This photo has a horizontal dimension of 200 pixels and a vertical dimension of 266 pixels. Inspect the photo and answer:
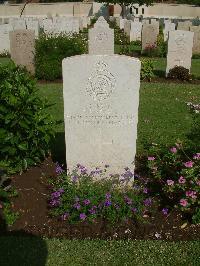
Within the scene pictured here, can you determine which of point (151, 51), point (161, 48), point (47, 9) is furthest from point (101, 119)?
point (47, 9)

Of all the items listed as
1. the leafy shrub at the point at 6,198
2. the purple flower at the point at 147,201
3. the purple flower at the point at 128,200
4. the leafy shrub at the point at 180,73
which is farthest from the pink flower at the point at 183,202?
the leafy shrub at the point at 180,73

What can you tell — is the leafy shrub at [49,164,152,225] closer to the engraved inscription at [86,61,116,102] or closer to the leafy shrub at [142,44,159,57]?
the engraved inscription at [86,61,116,102]

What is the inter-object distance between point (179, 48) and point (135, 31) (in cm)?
1000

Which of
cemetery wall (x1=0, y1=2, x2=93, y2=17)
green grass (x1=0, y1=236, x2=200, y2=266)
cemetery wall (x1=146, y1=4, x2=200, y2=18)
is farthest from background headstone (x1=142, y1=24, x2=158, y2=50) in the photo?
cemetery wall (x1=146, y1=4, x2=200, y2=18)

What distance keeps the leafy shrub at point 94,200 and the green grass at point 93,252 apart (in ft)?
1.33

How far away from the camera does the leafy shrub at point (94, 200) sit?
477 cm

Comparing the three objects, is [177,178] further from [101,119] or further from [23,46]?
Result: [23,46]

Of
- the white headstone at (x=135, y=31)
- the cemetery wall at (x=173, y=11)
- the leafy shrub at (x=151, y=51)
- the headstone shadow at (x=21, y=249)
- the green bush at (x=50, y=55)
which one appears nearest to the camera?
the headstone shadow at (x=21, y=249)

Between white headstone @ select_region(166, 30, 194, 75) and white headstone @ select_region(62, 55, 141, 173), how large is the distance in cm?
850

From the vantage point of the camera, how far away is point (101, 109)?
5.04m

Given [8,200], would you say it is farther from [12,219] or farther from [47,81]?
[47,81]

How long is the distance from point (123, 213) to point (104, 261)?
786mm

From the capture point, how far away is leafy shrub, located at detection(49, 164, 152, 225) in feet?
15.7

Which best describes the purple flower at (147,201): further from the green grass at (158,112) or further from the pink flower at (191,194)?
the green grass at (158,112)
